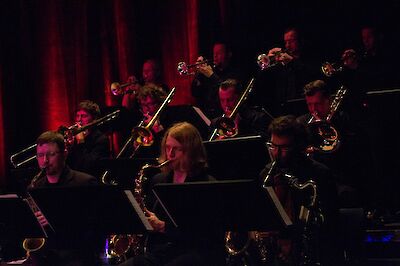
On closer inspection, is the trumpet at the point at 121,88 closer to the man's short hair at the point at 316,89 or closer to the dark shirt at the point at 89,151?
the dark shirt at the point at 89,151

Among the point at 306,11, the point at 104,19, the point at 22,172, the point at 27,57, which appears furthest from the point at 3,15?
the point at 306,11

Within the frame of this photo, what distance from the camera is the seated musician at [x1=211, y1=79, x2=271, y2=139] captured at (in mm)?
7301

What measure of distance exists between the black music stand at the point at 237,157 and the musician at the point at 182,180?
468 millimetres

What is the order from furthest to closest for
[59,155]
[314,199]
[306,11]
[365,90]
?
[306,11] → [365,90] → [59,155] → [314,199]

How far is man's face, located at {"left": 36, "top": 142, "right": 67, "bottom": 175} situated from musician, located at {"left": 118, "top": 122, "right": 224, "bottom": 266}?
104 cm

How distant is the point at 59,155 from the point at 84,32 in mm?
3552

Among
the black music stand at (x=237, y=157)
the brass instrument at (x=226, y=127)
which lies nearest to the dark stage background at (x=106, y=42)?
the brass instrument at (x=226, y=127)

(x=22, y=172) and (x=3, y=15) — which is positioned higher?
(x=3, y=15)

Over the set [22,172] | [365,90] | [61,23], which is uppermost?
[61,23]

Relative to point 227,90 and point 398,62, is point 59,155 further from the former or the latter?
point 398,62

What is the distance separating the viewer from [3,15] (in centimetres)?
927

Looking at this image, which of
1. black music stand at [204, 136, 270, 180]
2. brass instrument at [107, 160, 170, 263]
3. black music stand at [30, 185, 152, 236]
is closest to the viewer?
black music stand at [30, 185, 152, 236]

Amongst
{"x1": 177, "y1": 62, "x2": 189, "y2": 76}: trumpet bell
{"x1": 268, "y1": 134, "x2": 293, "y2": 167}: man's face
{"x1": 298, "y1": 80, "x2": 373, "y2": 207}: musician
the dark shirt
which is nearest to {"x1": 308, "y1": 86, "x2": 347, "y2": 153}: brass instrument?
{"x1": 298, "y1": 80, "x2": 373, "y2": 207}: musician

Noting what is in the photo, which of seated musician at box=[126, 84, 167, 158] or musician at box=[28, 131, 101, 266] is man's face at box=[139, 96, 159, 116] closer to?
seated musician at box=[126, 84, 167, 158]
